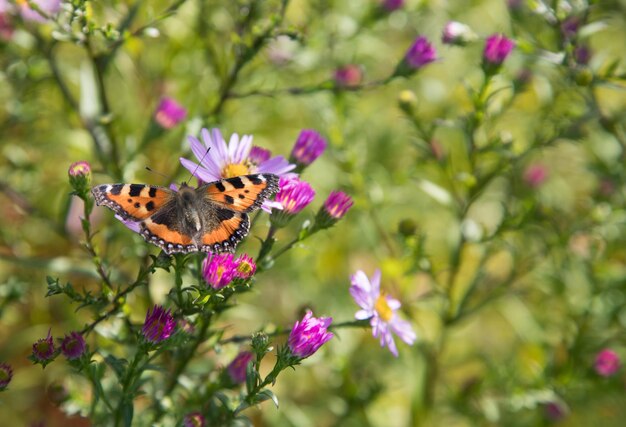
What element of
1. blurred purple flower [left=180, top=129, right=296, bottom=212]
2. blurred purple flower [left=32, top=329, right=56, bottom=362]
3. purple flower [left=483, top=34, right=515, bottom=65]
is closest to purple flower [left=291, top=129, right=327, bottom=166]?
blurred purple flower [left=180, top=129, right=296, bottom=212]

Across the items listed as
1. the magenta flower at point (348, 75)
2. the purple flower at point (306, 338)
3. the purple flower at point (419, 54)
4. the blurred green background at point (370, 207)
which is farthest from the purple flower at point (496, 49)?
the purple flower at point (306, 338)

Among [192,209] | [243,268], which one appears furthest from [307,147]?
[243,268]

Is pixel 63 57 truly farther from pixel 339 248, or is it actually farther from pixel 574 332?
pixel 574 332

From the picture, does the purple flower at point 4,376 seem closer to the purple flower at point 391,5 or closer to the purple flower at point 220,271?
the purple flower at point 220,271

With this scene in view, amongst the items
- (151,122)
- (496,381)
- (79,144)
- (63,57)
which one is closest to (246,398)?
(151,122)

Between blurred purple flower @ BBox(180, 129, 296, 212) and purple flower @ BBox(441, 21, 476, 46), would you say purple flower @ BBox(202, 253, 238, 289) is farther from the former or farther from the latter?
purple flower @ BBox(441, 21, 476, 46)
